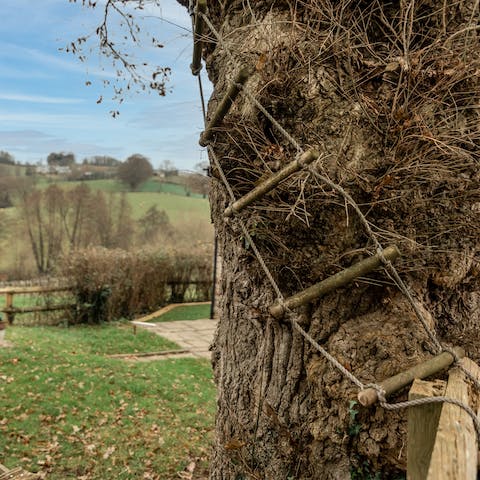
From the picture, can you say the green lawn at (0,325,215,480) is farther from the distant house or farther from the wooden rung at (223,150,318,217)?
the distant house

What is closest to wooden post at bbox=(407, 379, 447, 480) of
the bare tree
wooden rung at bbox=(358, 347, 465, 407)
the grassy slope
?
wooden rung at bbox=(358, 347, 465, 407)

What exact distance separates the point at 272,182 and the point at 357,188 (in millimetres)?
361

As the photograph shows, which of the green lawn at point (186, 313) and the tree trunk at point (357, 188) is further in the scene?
the green lawn at point (186, 313)

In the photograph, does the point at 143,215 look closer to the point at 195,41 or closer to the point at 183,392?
the point at 183,392

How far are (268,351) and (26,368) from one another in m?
6.15

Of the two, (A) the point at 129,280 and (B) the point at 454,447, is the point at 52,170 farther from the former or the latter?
(B) the point at 454,447

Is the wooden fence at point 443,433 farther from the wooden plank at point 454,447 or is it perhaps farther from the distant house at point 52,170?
the distant house at point 52,170

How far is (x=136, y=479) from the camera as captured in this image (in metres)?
4.58

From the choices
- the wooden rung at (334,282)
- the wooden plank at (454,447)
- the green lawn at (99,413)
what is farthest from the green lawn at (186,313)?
the wooden plank at (454,447)

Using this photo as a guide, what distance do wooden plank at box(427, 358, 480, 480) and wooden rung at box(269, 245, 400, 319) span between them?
52 cm

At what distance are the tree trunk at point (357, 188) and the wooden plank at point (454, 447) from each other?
1.47 ft

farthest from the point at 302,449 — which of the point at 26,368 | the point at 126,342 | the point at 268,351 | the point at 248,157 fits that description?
the point at 126,342

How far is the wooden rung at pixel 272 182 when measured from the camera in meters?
1.75

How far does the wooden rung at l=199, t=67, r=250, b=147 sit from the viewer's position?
6.66 feet
